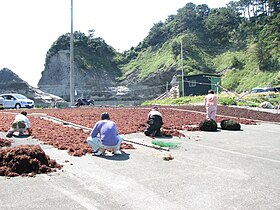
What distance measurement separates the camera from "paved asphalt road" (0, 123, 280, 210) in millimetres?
6125

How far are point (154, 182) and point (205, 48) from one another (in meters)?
92.9

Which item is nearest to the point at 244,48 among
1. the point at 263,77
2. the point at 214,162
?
the point at 263,77

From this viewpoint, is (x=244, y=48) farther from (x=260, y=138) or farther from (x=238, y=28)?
(x=260, y=138)

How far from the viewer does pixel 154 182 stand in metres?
7.46

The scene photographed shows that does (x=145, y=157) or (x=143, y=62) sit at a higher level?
(x=143, y=62)

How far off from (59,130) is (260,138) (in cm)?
847

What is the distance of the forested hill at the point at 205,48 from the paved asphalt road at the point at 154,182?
51.8 metres

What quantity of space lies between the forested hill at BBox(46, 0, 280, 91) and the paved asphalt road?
170 feet

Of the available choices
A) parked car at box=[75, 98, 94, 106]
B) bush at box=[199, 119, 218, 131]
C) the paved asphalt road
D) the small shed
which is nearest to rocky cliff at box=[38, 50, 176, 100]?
the small shed

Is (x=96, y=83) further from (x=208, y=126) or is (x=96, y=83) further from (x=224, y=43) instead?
(x=208, y=126)

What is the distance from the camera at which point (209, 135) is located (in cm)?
1518

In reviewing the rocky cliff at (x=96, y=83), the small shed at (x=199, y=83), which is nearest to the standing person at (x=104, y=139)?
the small shed at (x=199, y=83)

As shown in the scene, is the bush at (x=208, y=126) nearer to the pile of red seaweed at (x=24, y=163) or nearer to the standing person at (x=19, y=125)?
the standing person at (x=19, y=125)

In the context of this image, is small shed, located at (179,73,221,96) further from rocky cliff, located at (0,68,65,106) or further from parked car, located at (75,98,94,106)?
rocky cliff, located at (0,68,65,106)
